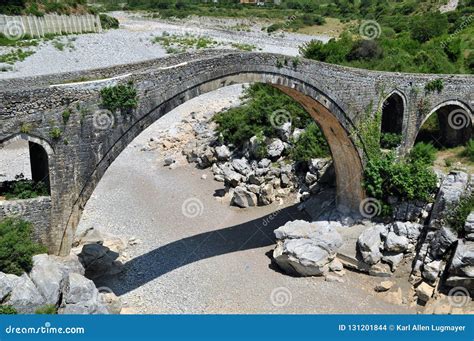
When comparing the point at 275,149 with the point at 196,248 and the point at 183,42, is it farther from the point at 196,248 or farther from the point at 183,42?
the point at 183,42

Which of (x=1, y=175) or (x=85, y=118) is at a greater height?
(x=85, y=118)

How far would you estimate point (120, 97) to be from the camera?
14938 mm

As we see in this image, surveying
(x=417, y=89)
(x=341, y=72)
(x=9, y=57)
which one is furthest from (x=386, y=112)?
(x=9, y=57)

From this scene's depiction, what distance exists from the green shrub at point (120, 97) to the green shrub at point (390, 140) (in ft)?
40.0

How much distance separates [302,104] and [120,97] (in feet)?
27.4

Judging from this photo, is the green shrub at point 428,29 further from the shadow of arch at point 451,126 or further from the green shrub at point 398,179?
the green shrub at point 398,179

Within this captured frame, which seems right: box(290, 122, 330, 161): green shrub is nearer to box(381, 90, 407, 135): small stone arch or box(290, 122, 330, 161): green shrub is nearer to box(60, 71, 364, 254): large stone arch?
box(60, 71, 364, 254): large stone arch

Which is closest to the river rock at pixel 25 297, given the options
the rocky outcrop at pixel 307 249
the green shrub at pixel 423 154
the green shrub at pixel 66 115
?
the green shrub at pixel 66 115

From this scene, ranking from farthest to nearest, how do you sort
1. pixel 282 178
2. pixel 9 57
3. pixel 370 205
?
pixel 9 57 < pixel 282 178 < pixel 370 205

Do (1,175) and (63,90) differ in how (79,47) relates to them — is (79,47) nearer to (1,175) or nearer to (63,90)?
(1,175)

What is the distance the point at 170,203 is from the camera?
82.9ft

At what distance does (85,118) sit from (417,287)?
1210cm

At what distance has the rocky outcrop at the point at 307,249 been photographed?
60.8 feet
